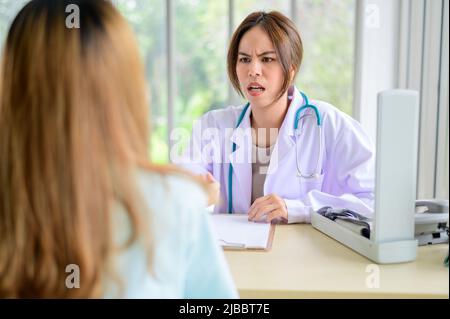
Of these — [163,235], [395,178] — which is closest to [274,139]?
[395,178]

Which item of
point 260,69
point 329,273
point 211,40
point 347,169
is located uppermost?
point 211,40

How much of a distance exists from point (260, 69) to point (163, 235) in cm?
110

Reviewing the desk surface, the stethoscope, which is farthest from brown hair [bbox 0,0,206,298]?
the stethoscope

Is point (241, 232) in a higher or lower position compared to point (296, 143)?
lower

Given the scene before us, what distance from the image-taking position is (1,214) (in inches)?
23.9

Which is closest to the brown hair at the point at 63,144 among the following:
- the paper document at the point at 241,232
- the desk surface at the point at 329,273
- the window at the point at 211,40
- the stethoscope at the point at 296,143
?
the desk surface at the point at 329,273

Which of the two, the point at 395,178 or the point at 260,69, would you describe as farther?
the point at 260,69

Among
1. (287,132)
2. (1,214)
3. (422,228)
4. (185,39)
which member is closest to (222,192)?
(287,132)

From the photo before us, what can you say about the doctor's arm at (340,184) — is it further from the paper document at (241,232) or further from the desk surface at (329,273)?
the desk surface at (329,273)

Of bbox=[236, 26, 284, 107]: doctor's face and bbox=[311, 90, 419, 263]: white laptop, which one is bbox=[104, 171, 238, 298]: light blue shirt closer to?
bbox=[311, 90, 419, 263]: white laptop

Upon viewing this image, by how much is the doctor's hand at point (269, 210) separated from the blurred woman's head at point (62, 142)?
2.34 ft

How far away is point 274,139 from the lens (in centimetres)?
169

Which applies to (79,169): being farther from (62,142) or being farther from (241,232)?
(241,232)

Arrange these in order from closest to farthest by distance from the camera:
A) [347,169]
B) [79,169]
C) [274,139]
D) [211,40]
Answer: [79,169]
[347,169]
[274,139]
[211,40]
